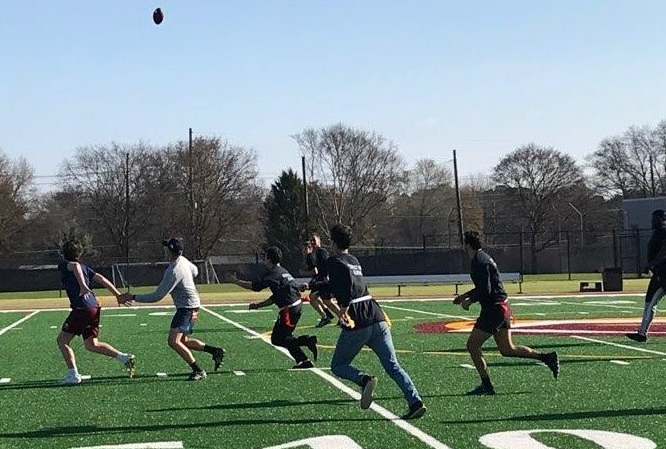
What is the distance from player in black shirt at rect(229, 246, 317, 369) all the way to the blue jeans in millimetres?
4021

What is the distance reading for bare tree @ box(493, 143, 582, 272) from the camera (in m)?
81.7

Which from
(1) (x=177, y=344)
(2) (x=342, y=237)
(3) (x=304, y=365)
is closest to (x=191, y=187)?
(3) (x=304, y=365)

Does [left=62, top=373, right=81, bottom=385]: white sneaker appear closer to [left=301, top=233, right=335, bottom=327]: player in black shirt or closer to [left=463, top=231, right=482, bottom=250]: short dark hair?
[left=301, top=233, right=335, bottom=327]: player in black shirt

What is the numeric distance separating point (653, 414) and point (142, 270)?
5888cm

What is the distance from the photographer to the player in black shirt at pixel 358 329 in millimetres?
8625

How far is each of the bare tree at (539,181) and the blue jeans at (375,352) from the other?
73.9m

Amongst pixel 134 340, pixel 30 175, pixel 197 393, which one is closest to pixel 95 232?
pixel 30 175

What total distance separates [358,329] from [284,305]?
456 centimetres

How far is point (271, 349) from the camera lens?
15680 mm

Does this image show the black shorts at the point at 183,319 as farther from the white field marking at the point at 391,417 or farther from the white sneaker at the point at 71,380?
the white field marking at the point at 391,417

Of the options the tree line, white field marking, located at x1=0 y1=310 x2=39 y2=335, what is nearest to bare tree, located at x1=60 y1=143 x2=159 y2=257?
the tree line

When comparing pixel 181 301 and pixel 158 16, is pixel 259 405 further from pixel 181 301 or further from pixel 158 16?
pixel 158 16

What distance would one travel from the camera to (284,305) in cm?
1316

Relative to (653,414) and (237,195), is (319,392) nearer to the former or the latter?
(653,414)
